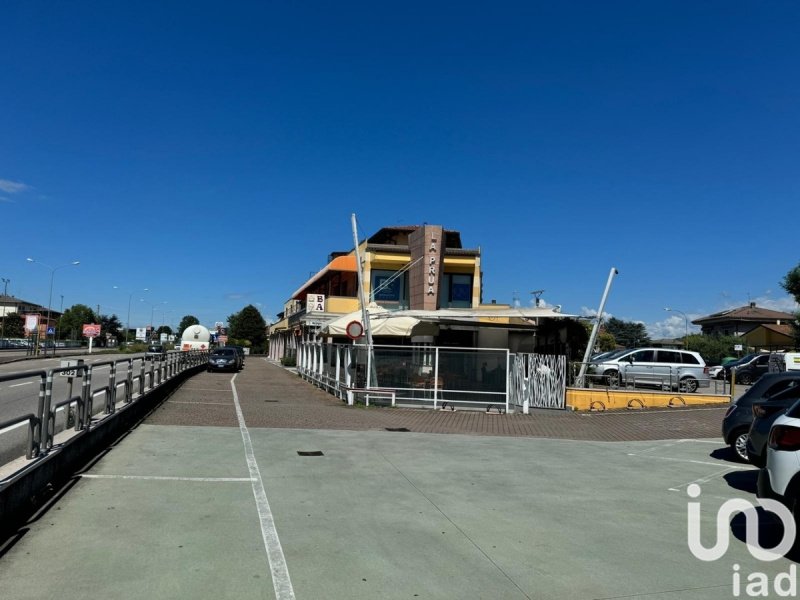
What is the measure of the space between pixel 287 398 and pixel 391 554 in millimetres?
16558

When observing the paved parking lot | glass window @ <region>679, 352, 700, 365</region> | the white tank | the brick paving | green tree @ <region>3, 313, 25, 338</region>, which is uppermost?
green tree @ <region>3, 313, 25, 338</region>

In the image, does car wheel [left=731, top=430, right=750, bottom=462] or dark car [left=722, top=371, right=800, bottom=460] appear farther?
car wheel [left=731, top=430, right=750, bottom=462]

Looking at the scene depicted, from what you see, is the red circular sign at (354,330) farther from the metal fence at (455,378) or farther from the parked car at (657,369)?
the parked car at (657,369)

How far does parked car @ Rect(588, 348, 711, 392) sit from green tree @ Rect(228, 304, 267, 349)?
4099 inches

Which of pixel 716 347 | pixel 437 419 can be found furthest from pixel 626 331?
pixel 437 419

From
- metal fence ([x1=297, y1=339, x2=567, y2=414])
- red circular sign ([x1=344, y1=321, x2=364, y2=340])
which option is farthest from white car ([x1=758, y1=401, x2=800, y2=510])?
red circular sign ([x1=344, y1=321, x2=364, y2=340])

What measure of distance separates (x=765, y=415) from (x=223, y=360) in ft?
114

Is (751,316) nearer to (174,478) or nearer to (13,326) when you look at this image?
(174,478)

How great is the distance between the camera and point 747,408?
10906mm

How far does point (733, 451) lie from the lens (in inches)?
435

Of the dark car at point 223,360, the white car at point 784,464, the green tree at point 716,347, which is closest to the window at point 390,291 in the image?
the dark car at point 223,360

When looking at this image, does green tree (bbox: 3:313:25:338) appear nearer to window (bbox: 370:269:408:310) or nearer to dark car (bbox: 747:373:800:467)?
window (bbox: 370:269:408:310)

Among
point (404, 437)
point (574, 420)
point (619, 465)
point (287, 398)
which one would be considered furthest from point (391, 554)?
point (287, 398)

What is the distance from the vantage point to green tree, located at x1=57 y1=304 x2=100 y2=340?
389ft
